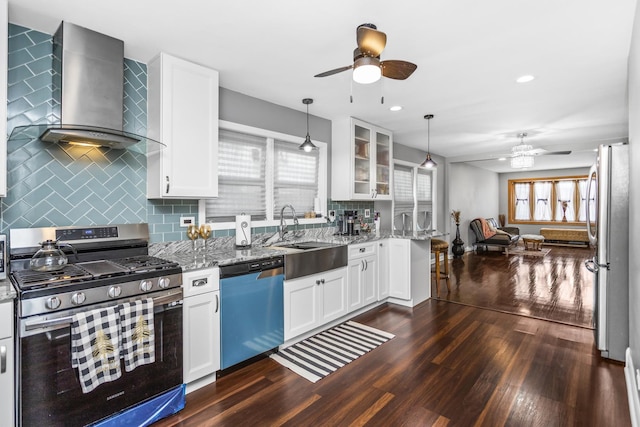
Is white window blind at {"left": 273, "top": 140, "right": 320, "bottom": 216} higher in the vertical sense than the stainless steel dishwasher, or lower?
higher

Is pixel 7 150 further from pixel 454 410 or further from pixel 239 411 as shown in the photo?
pixel 454 410

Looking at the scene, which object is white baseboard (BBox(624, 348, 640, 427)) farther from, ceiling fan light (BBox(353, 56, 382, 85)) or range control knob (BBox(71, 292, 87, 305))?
range control knob (BBox(71, 292, 87, 305))

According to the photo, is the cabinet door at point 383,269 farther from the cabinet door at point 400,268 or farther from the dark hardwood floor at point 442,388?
the dark hardwood floor at point 442,388

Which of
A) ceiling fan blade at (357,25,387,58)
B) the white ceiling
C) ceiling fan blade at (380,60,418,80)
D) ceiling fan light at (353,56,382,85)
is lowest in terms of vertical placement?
ceiling fan light at (353,56,382,85)

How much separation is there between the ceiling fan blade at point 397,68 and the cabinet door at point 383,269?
228cm

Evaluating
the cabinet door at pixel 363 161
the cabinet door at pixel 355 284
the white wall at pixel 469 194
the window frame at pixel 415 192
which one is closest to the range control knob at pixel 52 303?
the cabinet door at pixel 355 284

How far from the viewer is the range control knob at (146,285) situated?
1885 mm

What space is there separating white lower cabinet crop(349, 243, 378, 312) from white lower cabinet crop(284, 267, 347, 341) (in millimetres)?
159

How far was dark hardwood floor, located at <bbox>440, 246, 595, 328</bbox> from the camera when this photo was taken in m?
3.94

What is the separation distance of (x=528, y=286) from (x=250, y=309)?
455 centimetres

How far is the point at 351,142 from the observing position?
4.20 metres

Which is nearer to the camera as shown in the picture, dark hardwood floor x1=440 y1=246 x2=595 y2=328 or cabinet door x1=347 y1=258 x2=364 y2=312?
cabinet door x1=347 y1=258 x2=364 y2=312

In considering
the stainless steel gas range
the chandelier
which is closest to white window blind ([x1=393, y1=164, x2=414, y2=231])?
the chandelier

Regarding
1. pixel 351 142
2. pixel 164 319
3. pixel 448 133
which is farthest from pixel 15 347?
pixel 448 133
